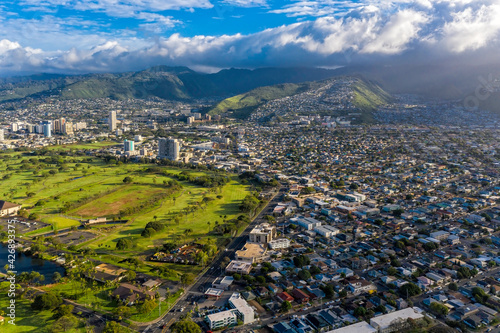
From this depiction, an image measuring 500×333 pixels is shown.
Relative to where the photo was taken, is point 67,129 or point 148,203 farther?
point 67,129

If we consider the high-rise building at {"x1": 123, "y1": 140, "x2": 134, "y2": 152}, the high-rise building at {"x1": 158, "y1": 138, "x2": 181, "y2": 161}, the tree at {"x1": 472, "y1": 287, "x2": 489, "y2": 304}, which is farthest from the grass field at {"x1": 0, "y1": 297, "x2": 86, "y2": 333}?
the high-rise building at {"x1": 123, "y1": 140, "x2": 134, "y2": 152}

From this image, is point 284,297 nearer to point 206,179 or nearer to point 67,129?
point 206,179

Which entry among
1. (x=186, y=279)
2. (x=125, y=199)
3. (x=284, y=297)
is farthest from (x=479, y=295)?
(x=125, y=199)

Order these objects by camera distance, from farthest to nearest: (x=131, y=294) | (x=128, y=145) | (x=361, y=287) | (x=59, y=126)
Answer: (x=59, y=126), (x=128, y=145), (x=361, y=287), (x=131, y=294)

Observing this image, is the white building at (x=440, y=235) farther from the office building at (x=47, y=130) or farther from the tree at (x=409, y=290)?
the office building at (x=47, y=130)

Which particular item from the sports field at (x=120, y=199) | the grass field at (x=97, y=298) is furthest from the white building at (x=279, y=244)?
the grass field at (x=97, y=298)

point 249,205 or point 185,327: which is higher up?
point 249,205
